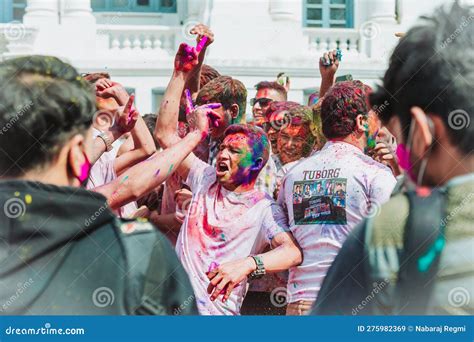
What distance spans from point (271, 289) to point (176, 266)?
227cm

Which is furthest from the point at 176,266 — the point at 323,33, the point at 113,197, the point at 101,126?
the point at 323,33

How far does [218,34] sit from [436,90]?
12.2 m

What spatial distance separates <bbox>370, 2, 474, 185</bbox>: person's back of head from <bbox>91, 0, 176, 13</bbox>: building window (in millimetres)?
13326

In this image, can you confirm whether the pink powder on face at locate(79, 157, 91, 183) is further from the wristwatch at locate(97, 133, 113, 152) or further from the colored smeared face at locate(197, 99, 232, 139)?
the colored smeared face at locate(197, 99, 232, 139)

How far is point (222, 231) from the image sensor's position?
4.70 m

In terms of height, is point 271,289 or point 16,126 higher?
point 16,126

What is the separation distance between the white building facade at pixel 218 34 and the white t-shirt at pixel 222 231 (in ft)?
26.3

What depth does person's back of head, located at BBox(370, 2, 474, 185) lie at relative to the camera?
292 centimetres

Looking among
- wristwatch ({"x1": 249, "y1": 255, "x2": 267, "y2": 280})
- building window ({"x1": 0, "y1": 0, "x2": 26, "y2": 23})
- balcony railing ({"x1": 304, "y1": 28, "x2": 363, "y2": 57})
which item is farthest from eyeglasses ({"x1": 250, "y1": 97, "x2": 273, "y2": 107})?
balcony railing ({"x1": 304, "y1": 28, "x2": 363, "y2": 57})

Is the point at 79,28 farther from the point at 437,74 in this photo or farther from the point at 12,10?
the point at 437,74

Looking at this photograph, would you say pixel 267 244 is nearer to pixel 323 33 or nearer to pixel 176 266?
pixel 176 266

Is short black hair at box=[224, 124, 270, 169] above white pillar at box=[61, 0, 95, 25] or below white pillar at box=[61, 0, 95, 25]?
above

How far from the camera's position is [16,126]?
310 centimetres

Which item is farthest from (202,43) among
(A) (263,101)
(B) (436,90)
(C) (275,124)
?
(B) (436,90)
